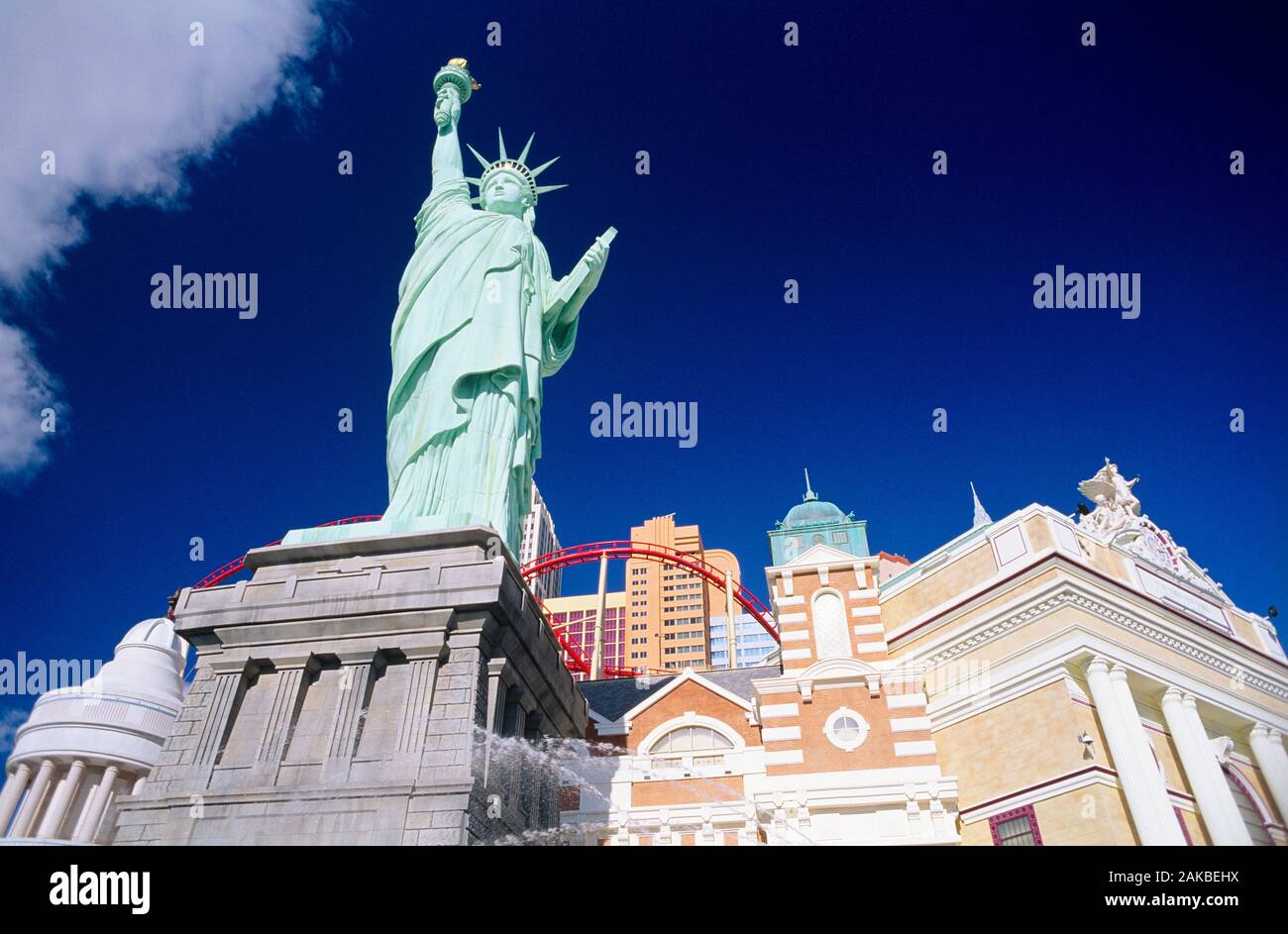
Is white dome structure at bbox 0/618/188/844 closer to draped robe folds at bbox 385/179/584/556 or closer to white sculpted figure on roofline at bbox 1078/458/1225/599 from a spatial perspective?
draped robe folds at bbox 385/179/584/556

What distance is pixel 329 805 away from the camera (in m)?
11.1

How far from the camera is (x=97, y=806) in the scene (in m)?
25.3

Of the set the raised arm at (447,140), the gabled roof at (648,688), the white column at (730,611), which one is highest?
the raised arm at (447,140)

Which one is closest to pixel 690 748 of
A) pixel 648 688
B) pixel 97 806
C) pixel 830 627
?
pixel 648 688

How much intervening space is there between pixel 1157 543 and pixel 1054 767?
7715mm

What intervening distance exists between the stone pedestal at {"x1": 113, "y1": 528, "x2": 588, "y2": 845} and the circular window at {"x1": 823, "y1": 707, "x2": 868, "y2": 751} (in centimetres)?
615

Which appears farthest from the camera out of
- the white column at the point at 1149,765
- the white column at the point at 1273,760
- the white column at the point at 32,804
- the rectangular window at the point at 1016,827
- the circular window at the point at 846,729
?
the white column at the point at 32,804

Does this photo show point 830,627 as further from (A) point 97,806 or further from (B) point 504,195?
(A) point 97,806

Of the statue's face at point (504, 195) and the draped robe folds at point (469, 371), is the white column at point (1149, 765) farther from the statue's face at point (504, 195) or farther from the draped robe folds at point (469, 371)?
the statue's face at point (504, 195)

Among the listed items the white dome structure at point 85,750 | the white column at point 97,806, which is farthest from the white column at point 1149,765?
the white column at point 97,806

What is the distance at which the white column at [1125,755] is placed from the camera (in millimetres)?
13383

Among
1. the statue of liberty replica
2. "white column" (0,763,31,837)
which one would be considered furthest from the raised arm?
"white column" (0,763,31,837)

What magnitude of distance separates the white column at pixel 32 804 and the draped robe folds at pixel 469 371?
18292mm
